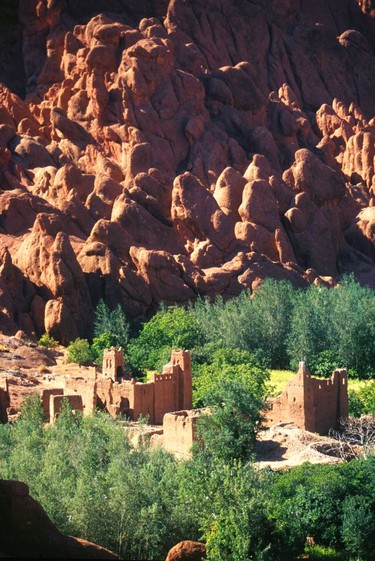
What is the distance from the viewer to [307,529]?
32469mm

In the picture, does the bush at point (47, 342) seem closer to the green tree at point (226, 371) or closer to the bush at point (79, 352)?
the bush at point (79, 352)

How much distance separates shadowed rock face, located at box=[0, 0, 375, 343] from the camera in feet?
234

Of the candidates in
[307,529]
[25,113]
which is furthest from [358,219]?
[307,529]

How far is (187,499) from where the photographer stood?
30.3 m

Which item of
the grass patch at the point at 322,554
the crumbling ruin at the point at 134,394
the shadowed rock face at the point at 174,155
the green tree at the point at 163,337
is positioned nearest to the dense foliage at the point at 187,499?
the grass patch at the point at 322,554

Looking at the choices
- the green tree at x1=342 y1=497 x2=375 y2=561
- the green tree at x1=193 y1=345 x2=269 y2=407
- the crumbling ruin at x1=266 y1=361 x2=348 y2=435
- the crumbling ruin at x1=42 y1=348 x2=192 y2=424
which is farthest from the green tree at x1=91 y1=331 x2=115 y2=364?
the green tree at x1=342 y1=497 x2=375 y2=561

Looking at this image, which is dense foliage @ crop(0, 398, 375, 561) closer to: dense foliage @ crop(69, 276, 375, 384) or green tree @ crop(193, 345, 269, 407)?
green tree @ crop(193, 345, 269, 407)

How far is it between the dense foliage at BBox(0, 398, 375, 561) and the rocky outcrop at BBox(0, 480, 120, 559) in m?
6.55

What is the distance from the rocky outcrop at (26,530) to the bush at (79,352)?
122 feet

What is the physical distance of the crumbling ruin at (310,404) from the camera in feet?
141

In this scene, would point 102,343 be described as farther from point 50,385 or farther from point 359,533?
point 359,533

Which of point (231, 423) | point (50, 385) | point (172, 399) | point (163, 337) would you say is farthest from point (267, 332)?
point (231, 423)

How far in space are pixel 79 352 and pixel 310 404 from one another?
62.6 ft

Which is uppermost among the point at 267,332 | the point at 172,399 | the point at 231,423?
the point at 267,332
